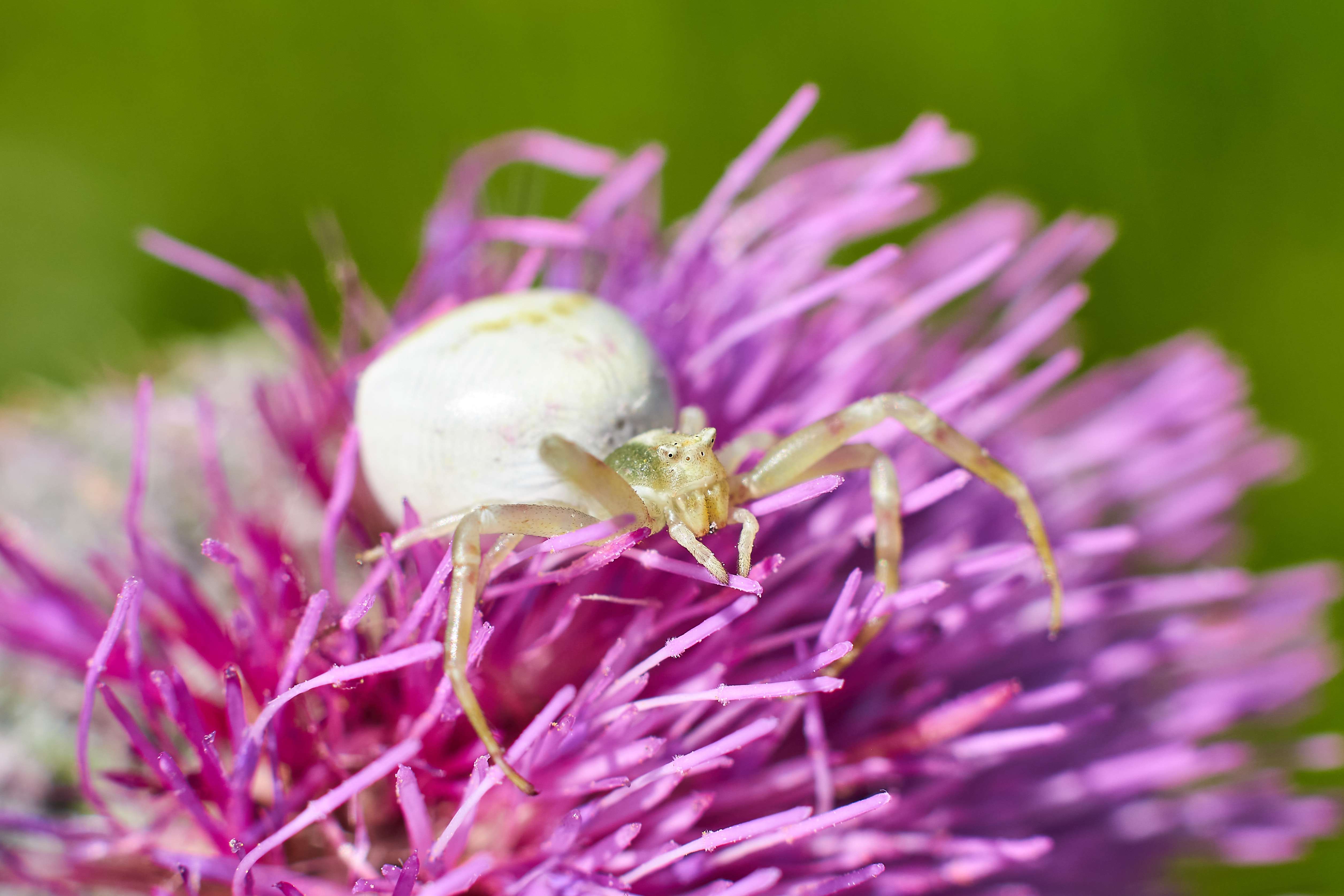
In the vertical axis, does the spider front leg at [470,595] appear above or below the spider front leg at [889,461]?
below

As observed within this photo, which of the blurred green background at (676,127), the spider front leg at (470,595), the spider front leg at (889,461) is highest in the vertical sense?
the blurred green background at (676,127)

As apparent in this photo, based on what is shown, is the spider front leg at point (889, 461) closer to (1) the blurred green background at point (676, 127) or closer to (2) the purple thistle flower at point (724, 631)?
(2) the purple thistle flower at point (724, 631)

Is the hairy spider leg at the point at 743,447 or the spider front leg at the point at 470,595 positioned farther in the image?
the hairy spider leg at the point at 743,447

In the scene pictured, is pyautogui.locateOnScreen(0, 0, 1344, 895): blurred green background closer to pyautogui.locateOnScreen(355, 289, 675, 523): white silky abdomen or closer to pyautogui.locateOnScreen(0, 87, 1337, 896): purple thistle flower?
pyautogui.locateOnScreen(0, 87, 1337, 896): purple thistle flower

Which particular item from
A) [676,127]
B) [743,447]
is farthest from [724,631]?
[676,127]

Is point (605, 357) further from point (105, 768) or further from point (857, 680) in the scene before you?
point (105, 768)

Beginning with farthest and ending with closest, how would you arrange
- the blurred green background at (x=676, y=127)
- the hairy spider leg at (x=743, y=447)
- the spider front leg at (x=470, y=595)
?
the blurred green background at (x=676, y=127)
the hairy spider leg at (x=743, y=447)
the spider front leg at (x=470, y=595)

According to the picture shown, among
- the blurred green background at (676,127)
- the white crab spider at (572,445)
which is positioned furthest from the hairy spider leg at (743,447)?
the blurred green background at (676,127)

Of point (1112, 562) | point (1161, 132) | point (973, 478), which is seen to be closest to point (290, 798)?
point (973, 478)

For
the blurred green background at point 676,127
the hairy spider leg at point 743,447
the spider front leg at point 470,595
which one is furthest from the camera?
the blurred green background at point 676,127
